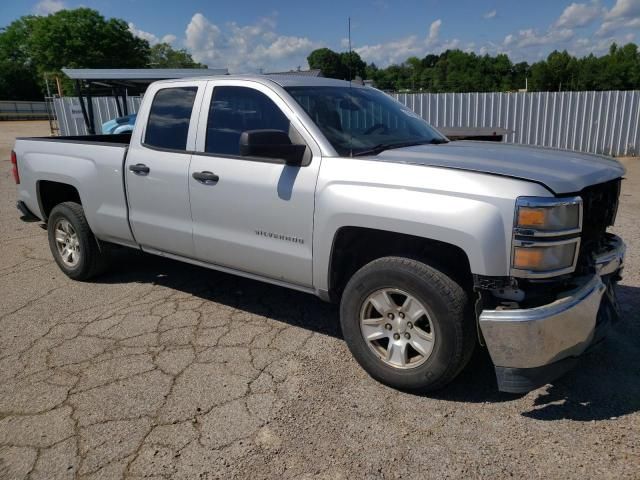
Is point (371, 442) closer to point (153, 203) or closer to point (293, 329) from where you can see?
point (293, 329)

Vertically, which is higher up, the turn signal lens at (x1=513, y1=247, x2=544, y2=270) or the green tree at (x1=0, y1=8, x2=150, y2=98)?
the green tree at (x1=0, y1=8, x2=150, y2=98)

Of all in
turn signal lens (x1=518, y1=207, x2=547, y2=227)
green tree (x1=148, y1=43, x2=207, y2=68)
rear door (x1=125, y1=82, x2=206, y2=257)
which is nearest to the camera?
turn signal lens (x1=518, y1=207, x2=547, y2=227)

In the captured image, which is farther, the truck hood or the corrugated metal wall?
the corrugated metal wall

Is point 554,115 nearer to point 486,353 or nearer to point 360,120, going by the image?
point 360,120

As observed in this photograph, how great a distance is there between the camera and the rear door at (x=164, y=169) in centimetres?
417

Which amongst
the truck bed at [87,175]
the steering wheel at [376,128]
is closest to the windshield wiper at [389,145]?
the steering wheel at [376,128]

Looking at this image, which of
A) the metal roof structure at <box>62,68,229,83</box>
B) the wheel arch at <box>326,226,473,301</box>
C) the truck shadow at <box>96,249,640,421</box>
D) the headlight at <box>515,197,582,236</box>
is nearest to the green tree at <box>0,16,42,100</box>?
the metal roof structure at <box>62,68,229,83</box>

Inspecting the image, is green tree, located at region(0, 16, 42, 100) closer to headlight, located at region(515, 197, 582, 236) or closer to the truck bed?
the truck bed

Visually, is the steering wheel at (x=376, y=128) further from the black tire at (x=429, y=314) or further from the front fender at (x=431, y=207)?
the black tire at (x=429, y=314)

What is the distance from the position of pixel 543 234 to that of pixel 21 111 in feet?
241

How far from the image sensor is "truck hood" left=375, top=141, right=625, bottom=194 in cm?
278

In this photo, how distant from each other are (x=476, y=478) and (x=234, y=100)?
3008mm

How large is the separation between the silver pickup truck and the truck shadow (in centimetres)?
35

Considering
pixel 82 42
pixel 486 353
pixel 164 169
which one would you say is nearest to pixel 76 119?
pixel 164 169
